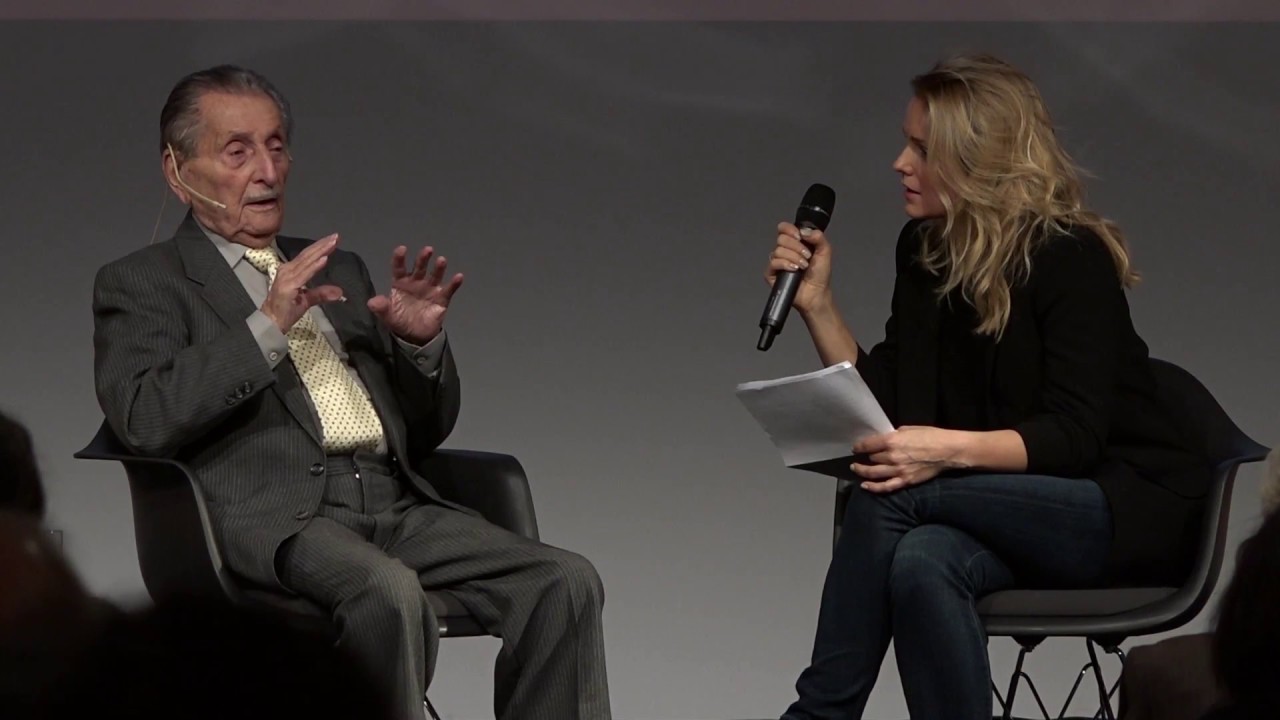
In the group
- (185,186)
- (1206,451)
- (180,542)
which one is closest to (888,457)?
(1206,451)

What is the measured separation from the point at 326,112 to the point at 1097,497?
76.9 inches

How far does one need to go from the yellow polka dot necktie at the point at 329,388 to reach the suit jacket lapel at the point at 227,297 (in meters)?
0.03

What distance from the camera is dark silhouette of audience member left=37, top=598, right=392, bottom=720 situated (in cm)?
81

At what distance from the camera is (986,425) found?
2.50 metres

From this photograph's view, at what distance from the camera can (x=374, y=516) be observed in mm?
2561

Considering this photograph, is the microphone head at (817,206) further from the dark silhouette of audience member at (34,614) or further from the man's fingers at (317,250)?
the dark silhouette of audience member at (34,614)

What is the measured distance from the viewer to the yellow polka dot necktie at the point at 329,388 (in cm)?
255

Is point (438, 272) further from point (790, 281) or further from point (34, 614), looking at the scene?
point (34, 614)

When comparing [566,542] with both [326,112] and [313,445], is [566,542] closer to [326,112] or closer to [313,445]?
→ [326,112]

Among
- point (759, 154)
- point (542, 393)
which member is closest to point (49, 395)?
point (542, 393)

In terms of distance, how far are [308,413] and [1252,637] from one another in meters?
1.75

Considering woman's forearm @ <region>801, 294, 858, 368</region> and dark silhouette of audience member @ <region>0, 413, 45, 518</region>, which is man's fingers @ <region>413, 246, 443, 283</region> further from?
dark silhouette of audience member @ <region>0, 413, 45, 518</region>

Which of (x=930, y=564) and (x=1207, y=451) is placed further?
(x=1207, y=451)

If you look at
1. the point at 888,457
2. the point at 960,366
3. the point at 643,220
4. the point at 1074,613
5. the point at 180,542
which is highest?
the point at 643,220
